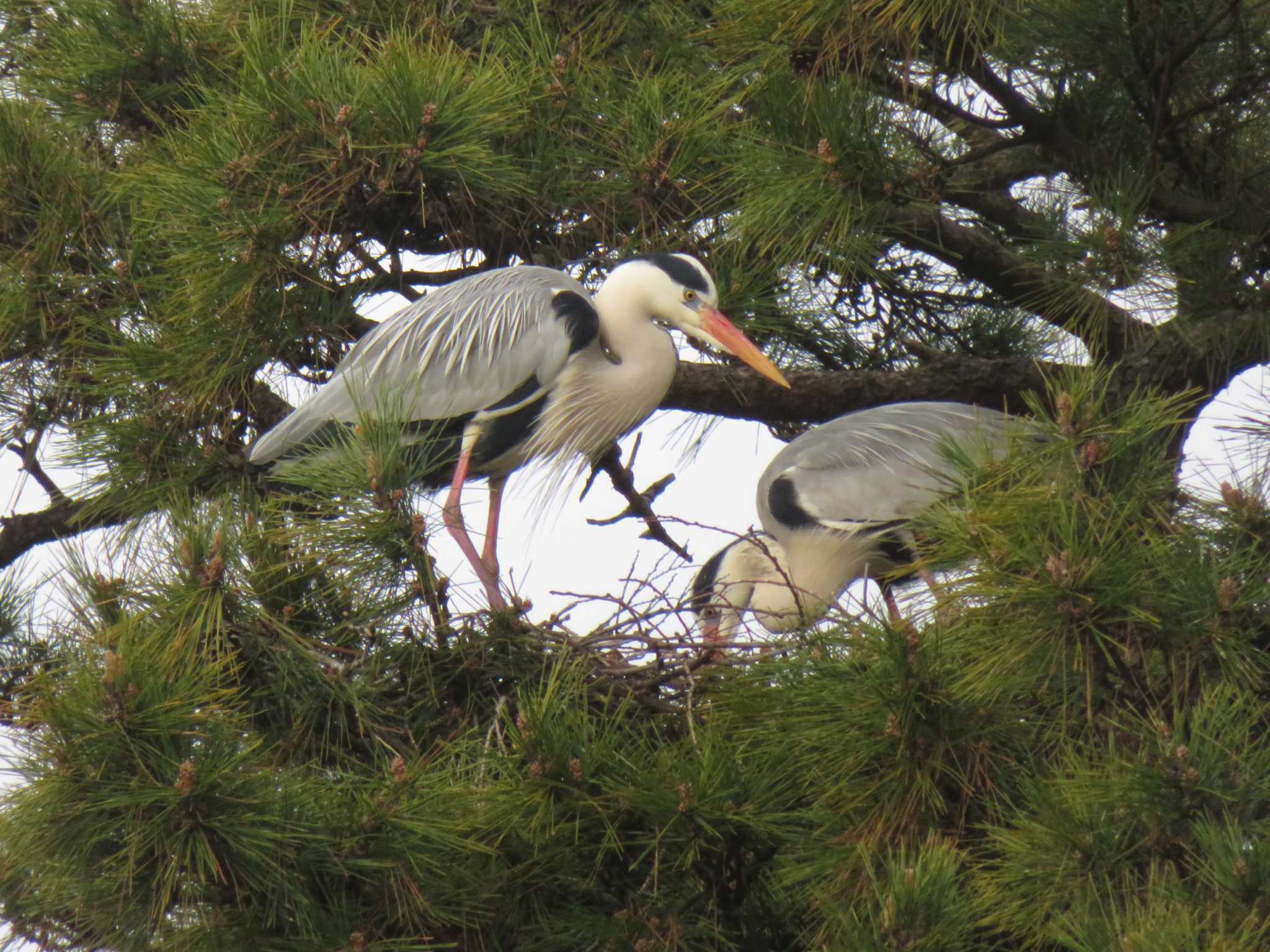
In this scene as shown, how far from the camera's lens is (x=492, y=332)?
3020mm

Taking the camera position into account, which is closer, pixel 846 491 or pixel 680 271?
pixel 680 271

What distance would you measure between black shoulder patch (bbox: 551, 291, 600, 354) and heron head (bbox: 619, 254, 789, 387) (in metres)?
0.15

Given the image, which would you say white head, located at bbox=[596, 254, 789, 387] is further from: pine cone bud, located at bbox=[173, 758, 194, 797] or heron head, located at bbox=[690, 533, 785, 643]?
pine cone bud, located at bbox=[173, 758, 194, 797]

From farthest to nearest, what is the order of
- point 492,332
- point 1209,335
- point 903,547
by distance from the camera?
point 903,547
point 492,332
point 1209,335

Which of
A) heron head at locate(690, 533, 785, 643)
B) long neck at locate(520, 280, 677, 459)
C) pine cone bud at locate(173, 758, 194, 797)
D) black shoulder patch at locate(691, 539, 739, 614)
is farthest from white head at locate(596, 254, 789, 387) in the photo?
pine cone bud at locate(173, 758, 194, 797)

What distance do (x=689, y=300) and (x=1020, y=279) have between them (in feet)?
2.00

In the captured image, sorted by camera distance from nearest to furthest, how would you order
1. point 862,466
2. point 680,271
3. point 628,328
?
point 680,271
point 628,328
point 862,466

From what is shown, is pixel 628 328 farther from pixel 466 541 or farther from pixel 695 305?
pixel 466 541

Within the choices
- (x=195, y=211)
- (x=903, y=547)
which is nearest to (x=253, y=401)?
(x=195, y=211)

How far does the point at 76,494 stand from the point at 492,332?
2.47 ft

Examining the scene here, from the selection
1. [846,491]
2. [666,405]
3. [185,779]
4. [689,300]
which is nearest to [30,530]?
[666,405]

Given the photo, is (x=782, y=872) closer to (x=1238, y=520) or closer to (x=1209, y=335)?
(x=1238, y=520)

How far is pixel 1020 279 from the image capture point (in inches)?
101

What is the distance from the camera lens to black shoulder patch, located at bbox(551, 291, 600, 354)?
3.07 m
